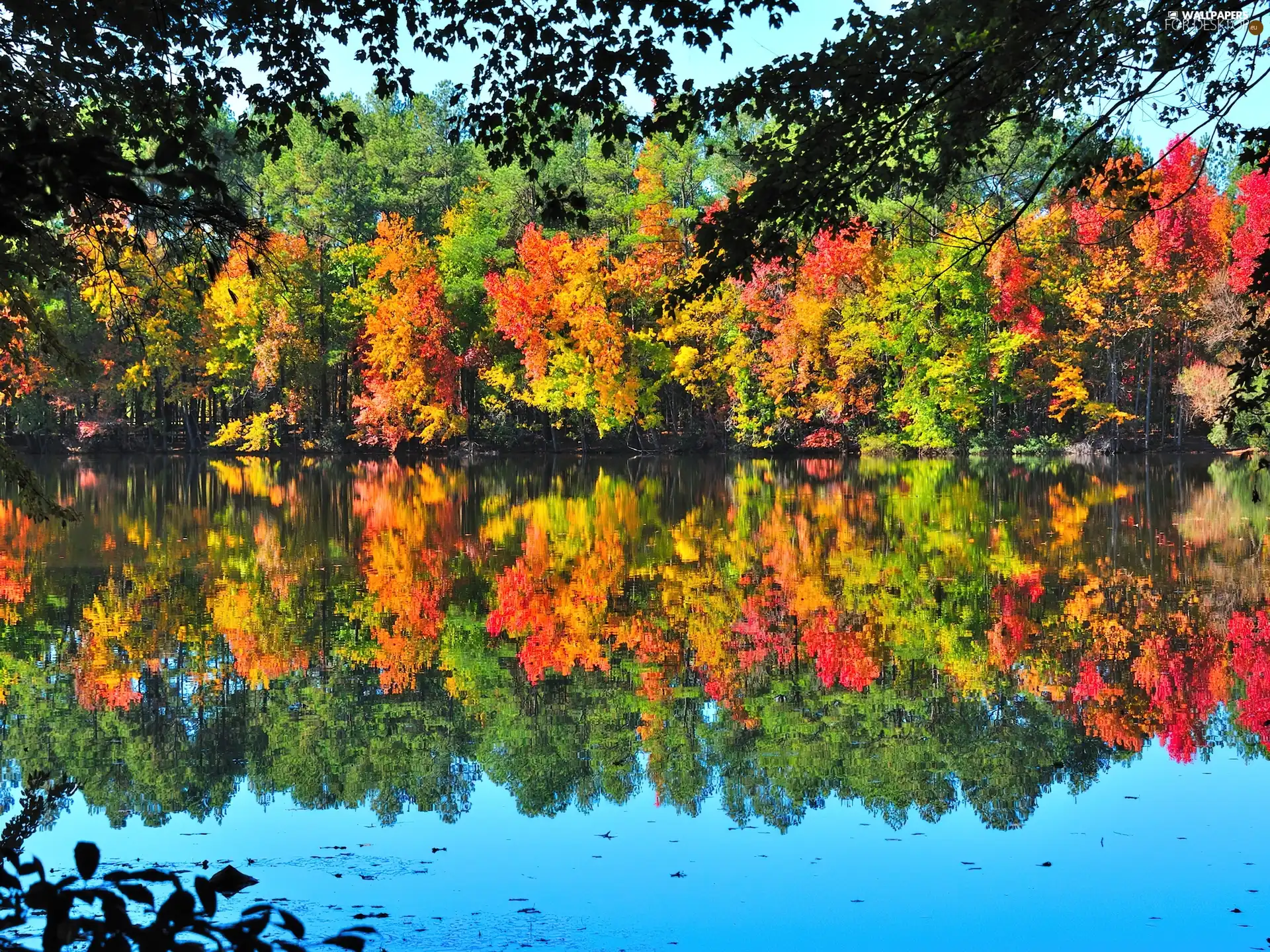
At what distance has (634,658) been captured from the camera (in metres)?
11.2

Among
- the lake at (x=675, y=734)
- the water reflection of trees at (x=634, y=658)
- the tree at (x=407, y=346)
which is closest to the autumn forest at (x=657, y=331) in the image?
the tree at (x=407, y=346)

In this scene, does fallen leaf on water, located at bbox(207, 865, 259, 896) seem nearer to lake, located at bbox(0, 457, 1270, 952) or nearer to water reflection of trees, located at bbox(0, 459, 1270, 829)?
lake, located at bbox(0, 457, 1270, 952)

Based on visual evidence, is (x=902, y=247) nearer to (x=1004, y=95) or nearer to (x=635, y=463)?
(x=635, y=463)

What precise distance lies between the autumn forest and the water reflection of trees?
900 inches

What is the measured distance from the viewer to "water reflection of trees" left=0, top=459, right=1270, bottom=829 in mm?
8062

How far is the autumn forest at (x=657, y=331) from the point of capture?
43875 millimetres

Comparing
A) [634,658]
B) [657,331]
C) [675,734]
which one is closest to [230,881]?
[675,734]

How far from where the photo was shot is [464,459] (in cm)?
4688

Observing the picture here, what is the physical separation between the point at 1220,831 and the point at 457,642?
22.8 feet

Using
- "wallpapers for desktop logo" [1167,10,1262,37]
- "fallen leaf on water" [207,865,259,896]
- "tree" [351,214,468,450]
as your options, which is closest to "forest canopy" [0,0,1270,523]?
"tree" [351,214,468,450]

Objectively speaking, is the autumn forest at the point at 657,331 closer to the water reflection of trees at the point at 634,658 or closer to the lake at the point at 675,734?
the water reflection of trees at the point at 634,658

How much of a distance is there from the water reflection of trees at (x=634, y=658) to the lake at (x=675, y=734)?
49mm

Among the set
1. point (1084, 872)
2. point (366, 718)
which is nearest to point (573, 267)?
point (366, 718)

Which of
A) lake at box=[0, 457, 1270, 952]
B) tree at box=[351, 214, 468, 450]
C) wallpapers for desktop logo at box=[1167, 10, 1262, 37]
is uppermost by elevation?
tree at box=[351, 214, 468, 450]
